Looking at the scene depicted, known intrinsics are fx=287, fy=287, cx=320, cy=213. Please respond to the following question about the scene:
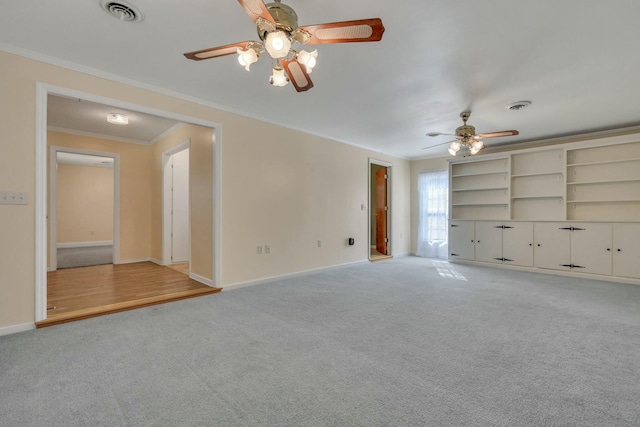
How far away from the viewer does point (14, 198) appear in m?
2.68

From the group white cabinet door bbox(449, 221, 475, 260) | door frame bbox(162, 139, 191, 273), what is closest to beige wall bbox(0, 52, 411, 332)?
door frame bbox(162, 139, 191, 273)

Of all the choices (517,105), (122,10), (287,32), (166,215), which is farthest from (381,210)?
(122,10)

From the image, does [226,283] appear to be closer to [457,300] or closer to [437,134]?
[457,300]

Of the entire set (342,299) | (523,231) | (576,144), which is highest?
(576,144)

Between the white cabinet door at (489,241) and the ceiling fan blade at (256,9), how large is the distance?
6.02 m

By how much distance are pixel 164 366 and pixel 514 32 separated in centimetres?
370

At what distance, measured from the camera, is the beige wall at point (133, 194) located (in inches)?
238

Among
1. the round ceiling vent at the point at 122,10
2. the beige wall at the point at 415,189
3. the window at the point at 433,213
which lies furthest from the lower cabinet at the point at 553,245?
the round ceiling vent at the point at 122,10

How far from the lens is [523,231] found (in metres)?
5.63

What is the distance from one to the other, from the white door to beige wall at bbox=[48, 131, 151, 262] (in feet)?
2.89

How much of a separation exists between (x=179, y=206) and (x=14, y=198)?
11.3ft

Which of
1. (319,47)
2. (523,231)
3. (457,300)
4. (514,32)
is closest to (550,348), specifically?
(457,300)

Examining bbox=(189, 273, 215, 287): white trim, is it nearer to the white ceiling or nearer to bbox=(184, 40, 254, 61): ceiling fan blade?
the white ceiling

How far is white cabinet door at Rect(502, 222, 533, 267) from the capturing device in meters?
5.56
